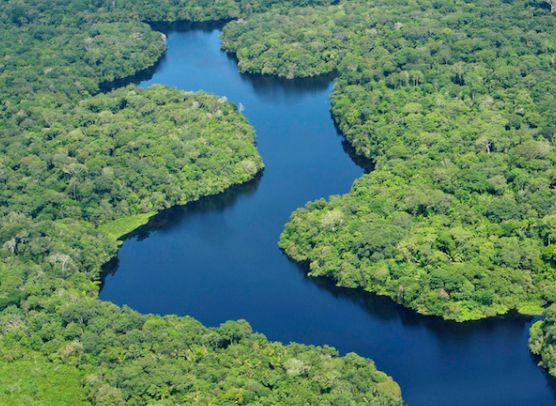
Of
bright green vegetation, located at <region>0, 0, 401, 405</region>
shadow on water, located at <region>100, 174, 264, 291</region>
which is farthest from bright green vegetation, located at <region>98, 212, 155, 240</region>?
shadow on water, located at <region>100, 174, 264, 291</region>

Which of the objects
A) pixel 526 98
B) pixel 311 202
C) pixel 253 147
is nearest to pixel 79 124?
pixel 253 147

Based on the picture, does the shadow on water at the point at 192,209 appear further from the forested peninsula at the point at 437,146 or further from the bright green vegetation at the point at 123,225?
the forested peninsula at the point at 437,146

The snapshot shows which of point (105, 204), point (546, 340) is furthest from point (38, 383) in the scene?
point (546, 340)

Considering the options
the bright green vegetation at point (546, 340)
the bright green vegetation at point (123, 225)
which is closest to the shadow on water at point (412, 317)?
the bright green vegetation at point (546, 340)

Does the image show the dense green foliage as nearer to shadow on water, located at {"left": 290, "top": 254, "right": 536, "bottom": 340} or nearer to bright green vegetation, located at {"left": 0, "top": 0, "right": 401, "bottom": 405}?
shadow on water, located at {"left": 290, "top": 254, "right": 536, "bottom": 340}

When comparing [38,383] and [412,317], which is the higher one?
[412,317]

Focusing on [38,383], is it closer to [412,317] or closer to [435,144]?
[412,317]
